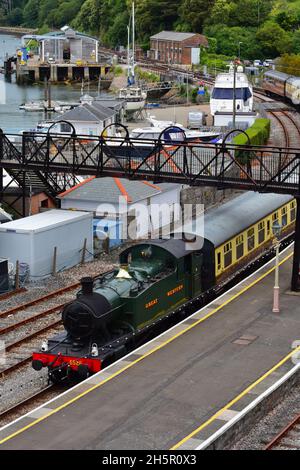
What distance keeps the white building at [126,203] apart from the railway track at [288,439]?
64.8 ft

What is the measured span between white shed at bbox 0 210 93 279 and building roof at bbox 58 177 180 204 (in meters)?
3.01

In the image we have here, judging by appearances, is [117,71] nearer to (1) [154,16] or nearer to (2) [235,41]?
(2) [235,41]

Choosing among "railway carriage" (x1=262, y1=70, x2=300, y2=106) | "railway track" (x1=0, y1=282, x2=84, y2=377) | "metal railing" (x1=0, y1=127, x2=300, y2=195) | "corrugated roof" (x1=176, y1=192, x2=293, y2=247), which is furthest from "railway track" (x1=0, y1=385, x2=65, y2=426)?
"railway carriage" (x1=262, y1=70, x2=300, y2=106)

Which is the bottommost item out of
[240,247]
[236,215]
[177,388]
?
[177,388]

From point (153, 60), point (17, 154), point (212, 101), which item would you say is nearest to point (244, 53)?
point (153, 60)

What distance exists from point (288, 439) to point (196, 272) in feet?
30.3

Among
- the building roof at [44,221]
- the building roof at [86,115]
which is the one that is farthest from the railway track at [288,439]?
the building roof at [86,115]

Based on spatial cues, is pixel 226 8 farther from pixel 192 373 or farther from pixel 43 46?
pixel 192 373

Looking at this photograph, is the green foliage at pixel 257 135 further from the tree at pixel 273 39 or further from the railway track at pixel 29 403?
the tree at pixel 273 39

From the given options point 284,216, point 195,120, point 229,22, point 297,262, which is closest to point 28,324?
point 297,262

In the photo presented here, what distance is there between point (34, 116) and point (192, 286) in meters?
77.8

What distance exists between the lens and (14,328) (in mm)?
29375

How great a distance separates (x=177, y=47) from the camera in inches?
5635

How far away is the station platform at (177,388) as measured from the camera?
19.9 metres
